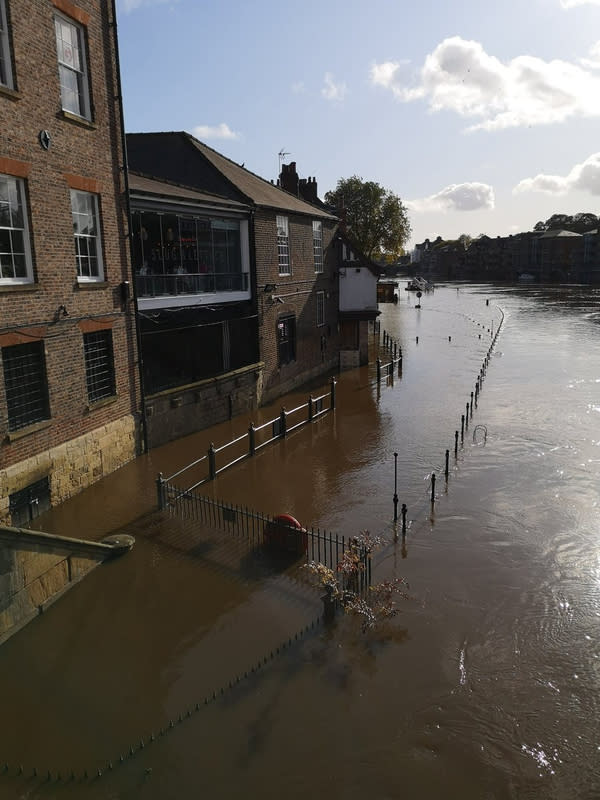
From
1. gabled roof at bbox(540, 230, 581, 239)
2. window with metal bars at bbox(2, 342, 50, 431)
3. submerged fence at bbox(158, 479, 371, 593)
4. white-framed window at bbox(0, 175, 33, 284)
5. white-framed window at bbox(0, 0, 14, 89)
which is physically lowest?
submerged fence at bbox(158, 479, 371, 593)

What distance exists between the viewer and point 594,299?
9631 cm

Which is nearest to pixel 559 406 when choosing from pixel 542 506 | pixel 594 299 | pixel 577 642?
pixel 542 506

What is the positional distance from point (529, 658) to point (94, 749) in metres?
6.66

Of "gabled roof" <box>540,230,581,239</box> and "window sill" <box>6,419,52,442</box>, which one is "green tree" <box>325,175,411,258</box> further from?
"gabled roof" <box>540,230,581,239</box>

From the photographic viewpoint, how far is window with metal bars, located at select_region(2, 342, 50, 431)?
12.8m

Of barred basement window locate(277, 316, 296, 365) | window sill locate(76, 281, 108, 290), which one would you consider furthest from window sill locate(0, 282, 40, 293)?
barred basement window locate(277, 316, 296, 365)

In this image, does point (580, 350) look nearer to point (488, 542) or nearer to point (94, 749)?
point (488, 542)

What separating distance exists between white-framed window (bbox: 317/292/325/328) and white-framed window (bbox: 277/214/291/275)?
16.4ft

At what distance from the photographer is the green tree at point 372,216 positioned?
77812 mm

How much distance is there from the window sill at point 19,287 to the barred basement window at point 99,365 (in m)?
2.32

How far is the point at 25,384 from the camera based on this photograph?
522 inches

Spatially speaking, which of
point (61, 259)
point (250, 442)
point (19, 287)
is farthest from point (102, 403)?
point (250, 442)

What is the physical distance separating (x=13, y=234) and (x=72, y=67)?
4989mm

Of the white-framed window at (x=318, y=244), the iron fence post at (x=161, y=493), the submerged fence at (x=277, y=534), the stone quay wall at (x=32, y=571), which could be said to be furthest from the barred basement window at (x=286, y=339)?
the stone quay wall at (x=32, y=571)
